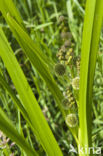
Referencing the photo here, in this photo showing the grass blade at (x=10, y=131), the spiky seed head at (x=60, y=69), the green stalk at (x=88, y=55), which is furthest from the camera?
the spiky seed head at (x=60, y=69)

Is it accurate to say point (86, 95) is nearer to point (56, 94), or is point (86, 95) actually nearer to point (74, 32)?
point (56, 94)

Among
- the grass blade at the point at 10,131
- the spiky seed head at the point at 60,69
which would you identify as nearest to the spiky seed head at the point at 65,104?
the spiky seed head at the point at 60,69

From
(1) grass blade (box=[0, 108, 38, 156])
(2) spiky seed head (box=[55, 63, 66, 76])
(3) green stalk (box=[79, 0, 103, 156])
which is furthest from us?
(2) spiky seed head (box=[55, 63, 66, 76])

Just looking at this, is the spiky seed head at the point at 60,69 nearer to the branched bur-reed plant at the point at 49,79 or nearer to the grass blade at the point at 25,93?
the branched bur-reed plant at the point at 49,79

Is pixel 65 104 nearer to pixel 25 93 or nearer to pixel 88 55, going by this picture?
pixel 25 93

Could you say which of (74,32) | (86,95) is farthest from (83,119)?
(74,32)

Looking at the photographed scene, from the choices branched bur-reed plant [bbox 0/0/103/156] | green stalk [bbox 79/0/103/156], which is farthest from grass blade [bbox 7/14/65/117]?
green stalk [bbox 79/0/103/156]

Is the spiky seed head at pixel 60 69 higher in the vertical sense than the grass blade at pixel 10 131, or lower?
higher

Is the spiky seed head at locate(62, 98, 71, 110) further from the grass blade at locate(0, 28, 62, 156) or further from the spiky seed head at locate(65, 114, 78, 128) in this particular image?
the grass blade at locate(0, 28, 62, 156)

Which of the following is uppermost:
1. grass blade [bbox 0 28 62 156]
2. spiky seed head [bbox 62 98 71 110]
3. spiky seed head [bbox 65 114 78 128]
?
grass blade [bbox 0 28 62 156]

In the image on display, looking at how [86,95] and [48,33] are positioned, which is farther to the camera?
[48,33]

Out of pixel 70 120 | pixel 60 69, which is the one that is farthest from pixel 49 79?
pixel 70 120
